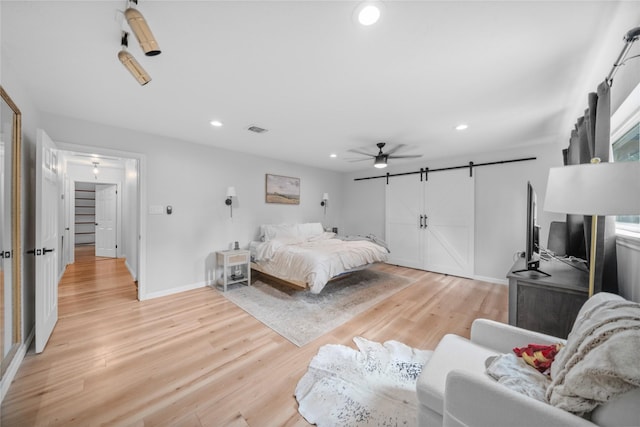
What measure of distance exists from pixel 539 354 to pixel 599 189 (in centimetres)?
85

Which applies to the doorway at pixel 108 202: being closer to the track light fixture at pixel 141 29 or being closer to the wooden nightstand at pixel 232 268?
the wooden nightstand at pixel 232 268

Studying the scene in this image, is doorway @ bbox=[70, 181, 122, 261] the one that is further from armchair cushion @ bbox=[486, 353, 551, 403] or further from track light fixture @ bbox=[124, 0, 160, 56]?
armchair cushion @ bbox=[486, 353, 551, 403]

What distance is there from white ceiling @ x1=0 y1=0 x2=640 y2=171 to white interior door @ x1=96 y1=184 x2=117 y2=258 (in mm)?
4441

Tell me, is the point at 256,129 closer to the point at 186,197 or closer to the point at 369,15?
the point at 186,197

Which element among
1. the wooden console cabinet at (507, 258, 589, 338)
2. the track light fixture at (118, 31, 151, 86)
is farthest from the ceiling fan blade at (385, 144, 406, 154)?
the track light fixture at (118, 31, 151, 86)

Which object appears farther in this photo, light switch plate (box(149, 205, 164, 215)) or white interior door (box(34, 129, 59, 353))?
light switch plate (box(149, 205, 164, 215))

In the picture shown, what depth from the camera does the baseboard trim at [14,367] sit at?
5.36 ft

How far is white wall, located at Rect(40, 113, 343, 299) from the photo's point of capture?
3.18 m

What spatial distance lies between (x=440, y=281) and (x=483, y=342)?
318cm

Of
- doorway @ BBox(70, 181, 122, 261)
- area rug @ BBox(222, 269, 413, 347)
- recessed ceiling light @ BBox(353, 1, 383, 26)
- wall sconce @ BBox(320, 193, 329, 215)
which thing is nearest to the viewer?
recessed ceiling light @ BBox(353, 1, 383, 26)

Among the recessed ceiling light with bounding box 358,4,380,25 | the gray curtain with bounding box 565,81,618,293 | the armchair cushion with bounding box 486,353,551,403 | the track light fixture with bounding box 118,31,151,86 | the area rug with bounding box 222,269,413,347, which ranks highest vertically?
the recessed ceiling light with bounding box 358,4,380,25

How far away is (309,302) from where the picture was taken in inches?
129

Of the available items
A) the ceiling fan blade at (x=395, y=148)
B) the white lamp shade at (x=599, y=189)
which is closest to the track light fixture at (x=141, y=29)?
the white lamp shade at (x=599, y=189)

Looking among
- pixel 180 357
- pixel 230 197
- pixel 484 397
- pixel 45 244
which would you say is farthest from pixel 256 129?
pixel 484 397
